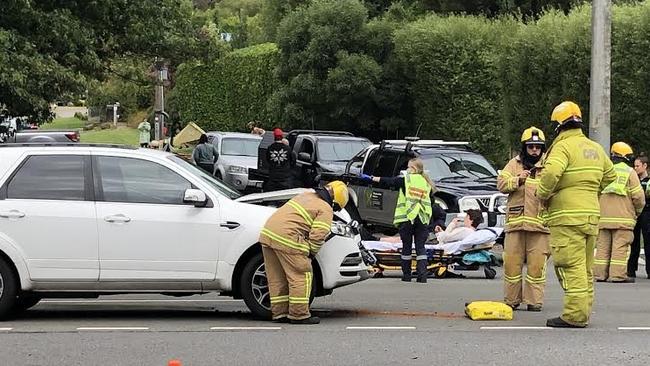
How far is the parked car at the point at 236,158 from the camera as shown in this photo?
24938mm

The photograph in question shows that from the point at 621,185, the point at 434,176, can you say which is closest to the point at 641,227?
the point at 621,185

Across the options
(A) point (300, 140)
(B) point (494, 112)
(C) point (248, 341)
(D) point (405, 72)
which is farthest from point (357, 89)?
(C) point (248, 341)

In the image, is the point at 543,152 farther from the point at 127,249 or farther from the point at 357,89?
the point at 357,89

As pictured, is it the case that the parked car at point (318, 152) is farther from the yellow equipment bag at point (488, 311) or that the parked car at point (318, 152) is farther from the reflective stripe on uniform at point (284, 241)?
the reflective stripe on uniform at point (284, 241)

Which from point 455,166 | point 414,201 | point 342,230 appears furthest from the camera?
point 455,166

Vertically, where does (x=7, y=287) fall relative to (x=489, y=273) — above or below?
above

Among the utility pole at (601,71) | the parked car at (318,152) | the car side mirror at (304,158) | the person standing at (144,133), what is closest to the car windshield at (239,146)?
the parked car at (318,152)

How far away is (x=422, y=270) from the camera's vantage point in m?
13.3

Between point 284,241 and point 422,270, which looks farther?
point 422,270

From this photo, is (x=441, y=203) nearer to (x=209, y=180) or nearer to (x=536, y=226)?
(x=536, y=226)

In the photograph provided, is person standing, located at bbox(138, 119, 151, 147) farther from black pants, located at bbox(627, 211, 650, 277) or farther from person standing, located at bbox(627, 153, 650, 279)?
black pants, located at bbox(627, 211, 650, 277)

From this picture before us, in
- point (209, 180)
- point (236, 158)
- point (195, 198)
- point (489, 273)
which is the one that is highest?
point (209, 180)

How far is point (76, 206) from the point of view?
9664 mm

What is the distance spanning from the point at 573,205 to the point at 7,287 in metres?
5.52
